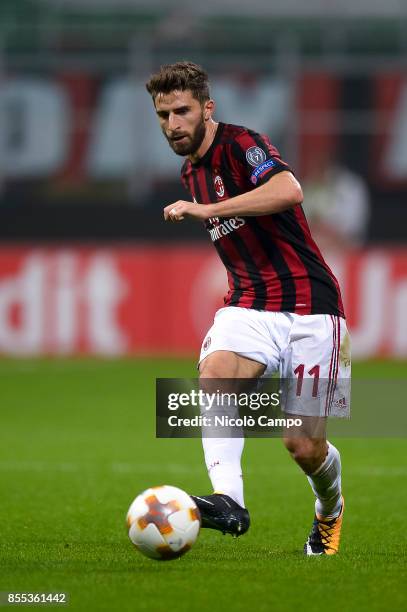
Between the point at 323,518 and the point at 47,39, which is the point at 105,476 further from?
the point at 47,39

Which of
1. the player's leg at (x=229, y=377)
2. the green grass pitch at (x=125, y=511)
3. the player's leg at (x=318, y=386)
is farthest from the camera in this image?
the player's leg at (x=318, y=386)

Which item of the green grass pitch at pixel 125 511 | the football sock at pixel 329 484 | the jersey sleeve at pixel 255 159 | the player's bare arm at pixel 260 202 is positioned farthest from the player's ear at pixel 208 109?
the green grass pitch at pixel 125 511

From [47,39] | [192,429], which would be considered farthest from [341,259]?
[192,429]

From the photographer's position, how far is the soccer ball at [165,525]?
5.02 metres

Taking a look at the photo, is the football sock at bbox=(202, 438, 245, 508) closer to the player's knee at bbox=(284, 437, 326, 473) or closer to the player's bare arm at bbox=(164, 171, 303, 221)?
the player's knee at bbox=(284, 437, 326, 473)

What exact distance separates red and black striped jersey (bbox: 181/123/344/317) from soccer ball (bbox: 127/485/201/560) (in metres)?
1.05

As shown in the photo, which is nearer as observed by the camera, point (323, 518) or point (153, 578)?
point (153, 578)

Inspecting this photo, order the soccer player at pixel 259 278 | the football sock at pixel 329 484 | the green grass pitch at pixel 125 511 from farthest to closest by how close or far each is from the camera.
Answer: the football sock at pixel 329 484 < the soccer player at pixel 259 278 < the green grass pitch at pixel 125 511

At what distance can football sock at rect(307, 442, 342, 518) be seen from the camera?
5.69 m

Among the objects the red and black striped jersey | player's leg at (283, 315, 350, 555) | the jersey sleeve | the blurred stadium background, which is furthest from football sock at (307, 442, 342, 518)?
the blurred stadium background

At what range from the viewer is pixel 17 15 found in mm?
22734

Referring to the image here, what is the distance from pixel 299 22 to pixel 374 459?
53.3ft

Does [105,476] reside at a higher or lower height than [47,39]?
lower

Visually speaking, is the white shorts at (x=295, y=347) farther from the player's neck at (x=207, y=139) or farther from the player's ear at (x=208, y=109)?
the player's ear at (x=208, y=109)
